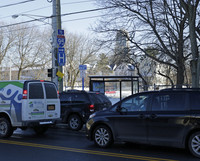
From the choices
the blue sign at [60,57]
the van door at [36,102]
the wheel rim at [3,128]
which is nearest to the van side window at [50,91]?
the van door at [36,102]

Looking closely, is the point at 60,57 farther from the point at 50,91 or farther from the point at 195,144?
the point at 195,144

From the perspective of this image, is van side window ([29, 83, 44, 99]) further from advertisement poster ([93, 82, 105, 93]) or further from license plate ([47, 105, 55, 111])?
advertisement poster ([93, 82, 105, 93])

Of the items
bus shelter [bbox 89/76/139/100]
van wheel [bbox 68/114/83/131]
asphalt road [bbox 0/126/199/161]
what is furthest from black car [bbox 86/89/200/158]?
bus shelter [bbox 89/76/139/100]

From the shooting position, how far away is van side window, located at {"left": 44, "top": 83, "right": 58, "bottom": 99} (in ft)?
38.0

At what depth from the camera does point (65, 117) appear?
14156 mm

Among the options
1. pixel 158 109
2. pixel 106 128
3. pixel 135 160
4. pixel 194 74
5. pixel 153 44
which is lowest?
pixel 135 160

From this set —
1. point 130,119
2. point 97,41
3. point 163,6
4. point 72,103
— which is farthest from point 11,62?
point 130,119

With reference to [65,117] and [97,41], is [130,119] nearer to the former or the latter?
[65,117]

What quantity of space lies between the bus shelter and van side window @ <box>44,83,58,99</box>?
8.35 m

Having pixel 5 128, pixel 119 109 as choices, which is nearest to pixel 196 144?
pixel 119 109

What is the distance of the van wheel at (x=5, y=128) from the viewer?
11195mm

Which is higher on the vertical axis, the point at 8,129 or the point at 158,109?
the point at 158,109

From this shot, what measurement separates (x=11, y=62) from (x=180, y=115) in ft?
122

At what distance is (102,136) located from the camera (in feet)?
30.5
